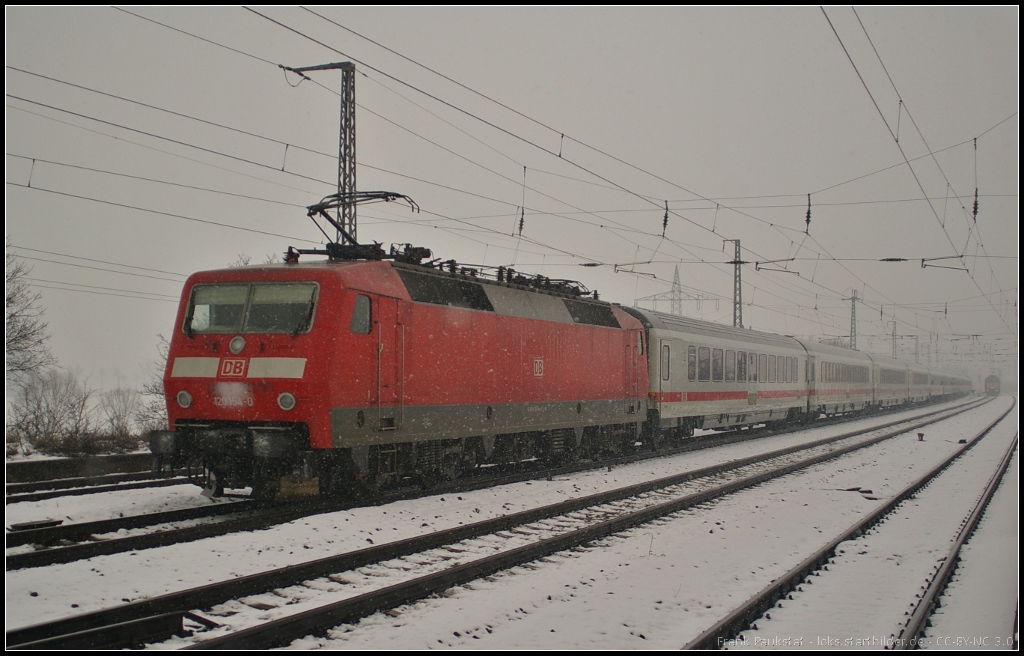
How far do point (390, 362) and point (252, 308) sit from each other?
80.6 inches

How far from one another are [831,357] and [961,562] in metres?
28.2

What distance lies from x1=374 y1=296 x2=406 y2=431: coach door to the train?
0.03 meters

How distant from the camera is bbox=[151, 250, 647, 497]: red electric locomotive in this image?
33.4ft

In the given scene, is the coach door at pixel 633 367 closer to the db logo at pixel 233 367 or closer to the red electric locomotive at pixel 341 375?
the red electric locomotive at pixel 341 375

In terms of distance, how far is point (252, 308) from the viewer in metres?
10.7

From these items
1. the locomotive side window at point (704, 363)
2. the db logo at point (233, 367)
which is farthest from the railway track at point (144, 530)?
the locomotive side window at point (704, 363)

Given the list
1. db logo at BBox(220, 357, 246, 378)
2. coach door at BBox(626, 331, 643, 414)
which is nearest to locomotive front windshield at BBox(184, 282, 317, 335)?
db logo at BBox(220, 357, 246, 378)

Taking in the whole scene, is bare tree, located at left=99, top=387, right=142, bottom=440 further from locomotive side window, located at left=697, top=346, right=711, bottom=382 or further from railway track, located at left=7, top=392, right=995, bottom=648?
locomotive side window, located at left=697, top=346, right=711, bottom=382

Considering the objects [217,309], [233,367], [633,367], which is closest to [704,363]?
[633,367]

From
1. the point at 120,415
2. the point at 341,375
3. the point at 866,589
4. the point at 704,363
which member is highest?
the point at 704,363

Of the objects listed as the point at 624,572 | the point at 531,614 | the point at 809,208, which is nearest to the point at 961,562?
the point at 624,572

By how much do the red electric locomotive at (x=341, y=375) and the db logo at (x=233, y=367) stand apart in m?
0.02

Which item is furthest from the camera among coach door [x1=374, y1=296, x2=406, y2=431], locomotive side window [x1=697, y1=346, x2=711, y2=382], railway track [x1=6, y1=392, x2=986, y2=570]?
locomotive side window [x1=697, y1=346, x2=711, y2=382]

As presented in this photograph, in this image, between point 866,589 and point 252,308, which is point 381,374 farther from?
point 866,589
